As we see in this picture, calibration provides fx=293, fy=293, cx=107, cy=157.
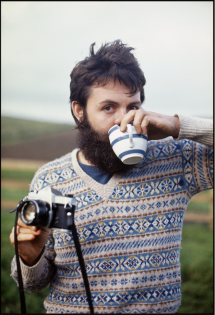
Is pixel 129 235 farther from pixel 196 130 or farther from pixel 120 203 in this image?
pixel 196 130

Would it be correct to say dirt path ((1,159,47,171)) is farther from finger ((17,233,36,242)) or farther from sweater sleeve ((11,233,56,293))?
finger ((17,233,36,242))

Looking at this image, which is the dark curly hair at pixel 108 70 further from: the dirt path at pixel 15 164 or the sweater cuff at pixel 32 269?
the dirt path at pixel 15 164

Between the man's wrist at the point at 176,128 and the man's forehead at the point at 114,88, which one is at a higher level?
the man's forehead at the point at 114,88

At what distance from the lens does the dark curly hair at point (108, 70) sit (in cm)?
115

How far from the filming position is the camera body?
0.85m

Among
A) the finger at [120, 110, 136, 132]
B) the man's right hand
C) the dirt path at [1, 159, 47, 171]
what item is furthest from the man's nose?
the dirt path at [1, 159, 47, 171]

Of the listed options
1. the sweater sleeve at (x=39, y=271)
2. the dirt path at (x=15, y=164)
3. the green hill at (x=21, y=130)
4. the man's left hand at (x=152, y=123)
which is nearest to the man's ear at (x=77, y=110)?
the man's left hand at (x=152, y=123)

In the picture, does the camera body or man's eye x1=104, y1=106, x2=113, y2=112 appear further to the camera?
man's eye x1=104, y1=106, x2=113, y2=112

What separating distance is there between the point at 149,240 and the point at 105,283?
234 millimetres

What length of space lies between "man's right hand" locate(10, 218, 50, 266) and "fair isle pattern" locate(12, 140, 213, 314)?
0.05 metres

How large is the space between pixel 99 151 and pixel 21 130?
126 cm

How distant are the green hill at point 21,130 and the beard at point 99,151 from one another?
0.85 m

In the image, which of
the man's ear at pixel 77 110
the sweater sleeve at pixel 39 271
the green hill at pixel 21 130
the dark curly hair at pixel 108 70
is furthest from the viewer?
the green hill at pixel 21 130

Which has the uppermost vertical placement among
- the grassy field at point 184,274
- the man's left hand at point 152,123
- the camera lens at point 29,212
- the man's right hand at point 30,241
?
the man's left hand at point 152,123
